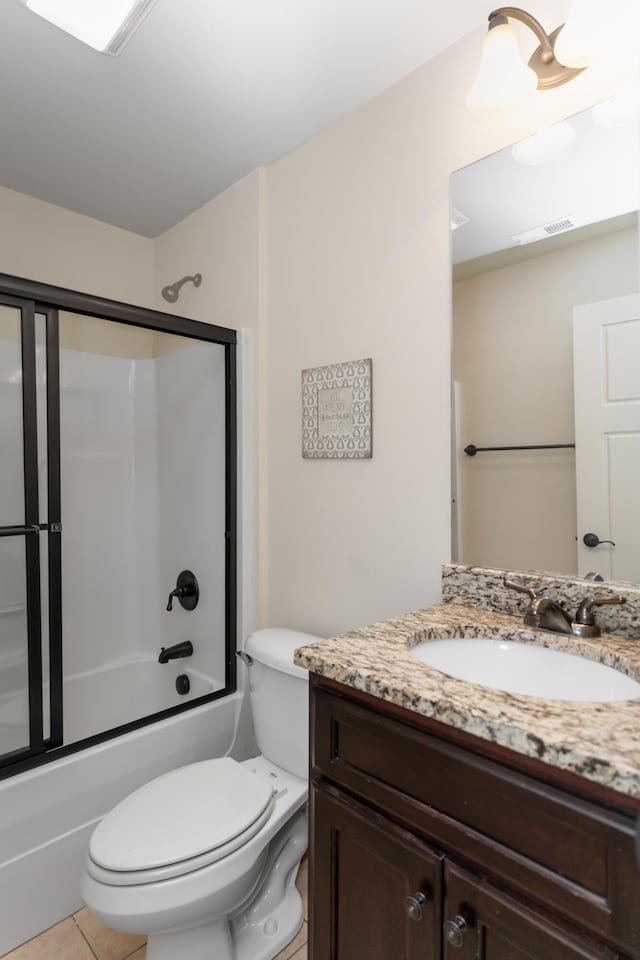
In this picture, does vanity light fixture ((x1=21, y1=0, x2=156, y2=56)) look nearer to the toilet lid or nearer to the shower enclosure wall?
the shower enclosure wall

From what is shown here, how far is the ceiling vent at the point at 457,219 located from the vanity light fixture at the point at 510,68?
0.23 meters

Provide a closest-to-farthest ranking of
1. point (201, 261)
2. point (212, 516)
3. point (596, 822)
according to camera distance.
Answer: point (596, 822)
point (212, 516)
point (201, 261)

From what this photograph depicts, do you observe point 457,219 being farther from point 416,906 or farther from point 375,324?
point 416,906

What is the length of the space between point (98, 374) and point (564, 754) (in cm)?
239

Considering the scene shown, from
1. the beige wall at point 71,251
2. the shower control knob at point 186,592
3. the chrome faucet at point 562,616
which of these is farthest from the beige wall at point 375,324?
the beige wall at point 71,251

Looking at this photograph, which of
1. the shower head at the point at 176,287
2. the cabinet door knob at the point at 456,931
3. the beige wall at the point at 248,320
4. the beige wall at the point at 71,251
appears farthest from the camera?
the shower head at the point at 176,287

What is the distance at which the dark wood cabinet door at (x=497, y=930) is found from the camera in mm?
639

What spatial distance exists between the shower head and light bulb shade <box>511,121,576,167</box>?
1441 mm

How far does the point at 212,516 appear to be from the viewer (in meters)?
2.12

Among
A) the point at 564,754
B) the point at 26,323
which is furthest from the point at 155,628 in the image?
the point at 564,754

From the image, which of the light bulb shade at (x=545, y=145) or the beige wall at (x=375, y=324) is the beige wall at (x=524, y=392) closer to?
the beige wall at (x=375, y=324)

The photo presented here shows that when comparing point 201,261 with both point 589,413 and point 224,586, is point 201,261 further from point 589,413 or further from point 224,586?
point 589,413

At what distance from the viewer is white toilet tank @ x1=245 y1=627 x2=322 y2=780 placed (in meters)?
1.48

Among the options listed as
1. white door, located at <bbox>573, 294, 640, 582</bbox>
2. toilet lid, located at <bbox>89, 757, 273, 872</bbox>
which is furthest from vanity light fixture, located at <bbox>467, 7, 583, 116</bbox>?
toilet lid, located at <bbox>89, 757, 273, 872</bbox>
